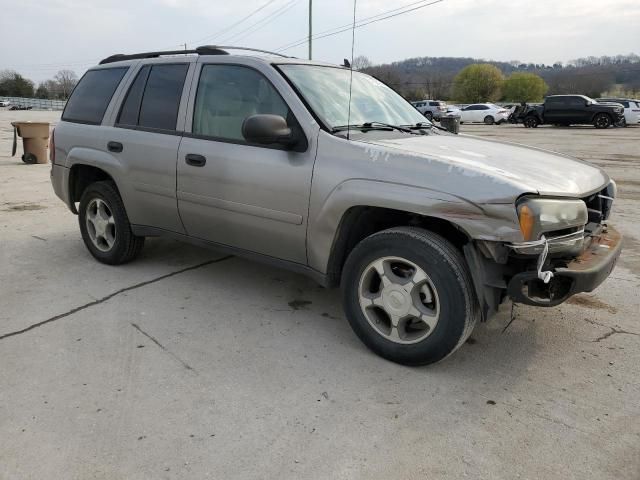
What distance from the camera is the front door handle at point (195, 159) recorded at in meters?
3.76

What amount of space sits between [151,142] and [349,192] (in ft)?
6.16

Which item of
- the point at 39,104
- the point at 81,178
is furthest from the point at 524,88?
the point at 81,178

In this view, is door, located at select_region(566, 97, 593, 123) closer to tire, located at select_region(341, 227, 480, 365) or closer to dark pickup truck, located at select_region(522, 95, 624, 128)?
dark pickup truck, located at select_region(522, 95, 624, 128)

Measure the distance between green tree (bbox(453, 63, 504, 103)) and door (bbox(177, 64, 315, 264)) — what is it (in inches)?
2872

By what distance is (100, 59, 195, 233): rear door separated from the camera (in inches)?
159

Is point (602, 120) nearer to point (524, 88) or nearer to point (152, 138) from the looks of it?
point (152, 138)

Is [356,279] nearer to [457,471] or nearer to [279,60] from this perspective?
[457,471]

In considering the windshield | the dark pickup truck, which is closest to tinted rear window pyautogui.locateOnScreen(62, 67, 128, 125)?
the windshield

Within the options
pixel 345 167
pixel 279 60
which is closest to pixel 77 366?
pixel 345 167

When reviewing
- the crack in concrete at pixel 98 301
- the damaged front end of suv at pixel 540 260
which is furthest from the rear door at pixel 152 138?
the damaged front end of suv at pixel 540 260

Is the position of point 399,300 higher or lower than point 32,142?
lower

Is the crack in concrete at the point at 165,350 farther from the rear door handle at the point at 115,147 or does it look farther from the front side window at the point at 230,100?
the rear door handle at the point at 115,147

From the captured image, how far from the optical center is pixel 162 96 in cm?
419

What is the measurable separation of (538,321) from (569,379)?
773 mm
